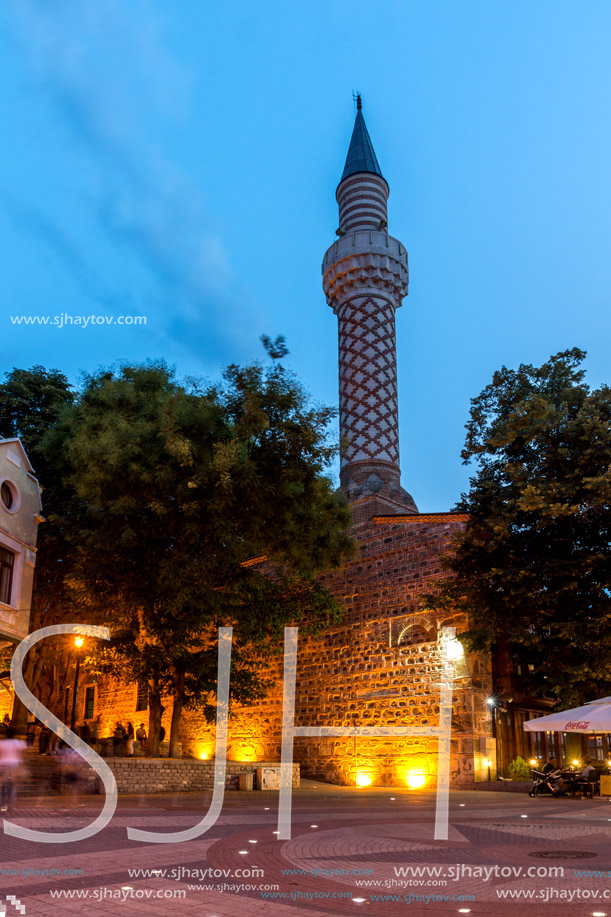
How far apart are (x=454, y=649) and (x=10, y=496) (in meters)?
10.8

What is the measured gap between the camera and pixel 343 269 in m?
26.1

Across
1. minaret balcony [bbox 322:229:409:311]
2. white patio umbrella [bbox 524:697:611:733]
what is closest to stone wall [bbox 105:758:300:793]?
white patio umbrella [bbox 524:697:611:733]

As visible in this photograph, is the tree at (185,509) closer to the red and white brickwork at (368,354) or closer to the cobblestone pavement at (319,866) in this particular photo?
the cobblestone pavement at (319,866)

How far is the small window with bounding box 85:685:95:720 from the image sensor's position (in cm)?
2825

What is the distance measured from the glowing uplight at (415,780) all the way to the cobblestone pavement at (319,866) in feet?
21.8

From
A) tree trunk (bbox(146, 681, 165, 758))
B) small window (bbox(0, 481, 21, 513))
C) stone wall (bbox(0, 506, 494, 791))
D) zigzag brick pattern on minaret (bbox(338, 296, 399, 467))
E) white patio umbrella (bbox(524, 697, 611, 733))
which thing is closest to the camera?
white patio umbrella (bbox(524, 697, 611, 733))

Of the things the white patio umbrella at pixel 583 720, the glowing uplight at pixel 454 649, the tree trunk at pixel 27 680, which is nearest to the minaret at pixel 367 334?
the glowing uplight at pixel 454 649

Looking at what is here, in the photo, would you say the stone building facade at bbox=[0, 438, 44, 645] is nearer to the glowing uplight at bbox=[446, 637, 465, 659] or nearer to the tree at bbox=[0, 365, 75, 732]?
the tree at bbox=[0, 365, 75, 732]

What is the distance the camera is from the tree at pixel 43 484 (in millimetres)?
19016

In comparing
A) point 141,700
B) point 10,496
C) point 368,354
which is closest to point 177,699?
point 10,496

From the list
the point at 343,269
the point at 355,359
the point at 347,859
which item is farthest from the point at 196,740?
the point at 347,859

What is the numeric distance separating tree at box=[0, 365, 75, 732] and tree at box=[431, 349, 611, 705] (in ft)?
31.5

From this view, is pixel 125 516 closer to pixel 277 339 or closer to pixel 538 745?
pixel 277 339

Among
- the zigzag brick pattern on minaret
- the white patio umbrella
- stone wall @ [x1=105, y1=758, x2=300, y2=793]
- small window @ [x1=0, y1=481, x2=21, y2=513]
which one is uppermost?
the zigzag brick pattern on minaret
